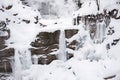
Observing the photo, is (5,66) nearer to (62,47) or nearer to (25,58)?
(25,58)

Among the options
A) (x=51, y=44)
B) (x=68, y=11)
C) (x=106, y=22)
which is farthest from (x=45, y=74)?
(x=68, y=11)

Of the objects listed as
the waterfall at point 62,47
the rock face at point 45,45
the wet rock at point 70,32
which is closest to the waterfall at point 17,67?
the rock face at point 45,45

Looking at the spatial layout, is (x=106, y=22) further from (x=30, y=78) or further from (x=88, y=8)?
(x=30, y=78)

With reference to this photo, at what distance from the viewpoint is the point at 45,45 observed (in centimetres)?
1484

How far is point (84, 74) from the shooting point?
12875 mm

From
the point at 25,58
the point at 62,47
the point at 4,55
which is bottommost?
the point at 25,58

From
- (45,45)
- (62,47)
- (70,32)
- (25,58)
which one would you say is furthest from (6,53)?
(70,32)

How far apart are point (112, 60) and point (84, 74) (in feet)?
5.29

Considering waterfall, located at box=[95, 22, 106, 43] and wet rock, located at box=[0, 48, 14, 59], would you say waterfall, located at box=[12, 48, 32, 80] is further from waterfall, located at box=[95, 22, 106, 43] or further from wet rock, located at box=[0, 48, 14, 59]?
waterfall, located at box=[95, 22, 106, 43]

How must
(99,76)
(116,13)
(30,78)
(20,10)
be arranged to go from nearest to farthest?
→ (99,76) < (30,78) < (116,13) < (20,10)

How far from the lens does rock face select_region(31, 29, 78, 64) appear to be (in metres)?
14.7

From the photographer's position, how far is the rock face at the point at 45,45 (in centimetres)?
1470

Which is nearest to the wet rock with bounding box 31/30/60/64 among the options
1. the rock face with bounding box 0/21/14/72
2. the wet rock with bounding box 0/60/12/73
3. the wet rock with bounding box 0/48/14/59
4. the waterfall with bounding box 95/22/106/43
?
the wet rock with bounding box 0/48/14/59

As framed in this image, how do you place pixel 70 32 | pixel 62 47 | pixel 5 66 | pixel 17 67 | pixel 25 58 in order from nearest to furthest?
1. pixel 17 67
2. pixel 25 58
3. pixel 5 66
4. pixel 62 47
5. pixel 70 32
